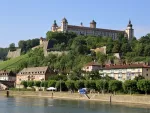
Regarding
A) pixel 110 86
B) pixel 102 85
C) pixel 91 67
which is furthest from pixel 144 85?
pixel 91 67

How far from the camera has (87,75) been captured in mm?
83625

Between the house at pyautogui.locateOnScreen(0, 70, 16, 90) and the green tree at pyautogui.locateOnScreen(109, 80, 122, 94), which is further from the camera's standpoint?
the house at pyautogui.locateOnScreen(0, 70, 16, 90)

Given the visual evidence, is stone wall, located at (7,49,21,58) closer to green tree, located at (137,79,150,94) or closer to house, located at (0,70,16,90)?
house, located at (0,70,16,90)

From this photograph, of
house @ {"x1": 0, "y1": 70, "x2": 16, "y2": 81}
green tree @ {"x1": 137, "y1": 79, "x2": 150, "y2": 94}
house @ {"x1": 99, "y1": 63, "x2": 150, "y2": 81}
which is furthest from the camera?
house @ {"x1": 0, "y1": 70, "x2": 16, "y2": 81}

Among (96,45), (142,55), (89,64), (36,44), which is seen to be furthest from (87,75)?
(36,44)

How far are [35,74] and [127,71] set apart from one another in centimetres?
2640

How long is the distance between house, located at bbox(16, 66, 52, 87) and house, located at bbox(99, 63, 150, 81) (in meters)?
13.6

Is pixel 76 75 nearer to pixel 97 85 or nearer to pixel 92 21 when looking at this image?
pixel 97 85

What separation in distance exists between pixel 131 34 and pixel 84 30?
19524mm

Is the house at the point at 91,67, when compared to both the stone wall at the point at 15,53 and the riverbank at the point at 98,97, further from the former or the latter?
the stone wall at the point at 15,53

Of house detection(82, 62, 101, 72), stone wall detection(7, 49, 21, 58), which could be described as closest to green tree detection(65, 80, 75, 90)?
house detection(82, 62, 101, 72)

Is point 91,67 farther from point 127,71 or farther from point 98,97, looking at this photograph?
point 98,97

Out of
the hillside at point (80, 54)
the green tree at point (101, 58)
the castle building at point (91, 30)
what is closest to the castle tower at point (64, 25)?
the castle building at point (91, 30)

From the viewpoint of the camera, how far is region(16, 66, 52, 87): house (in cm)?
9506
